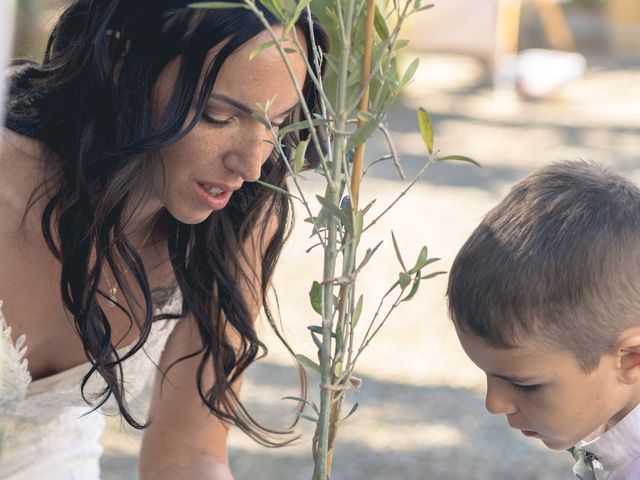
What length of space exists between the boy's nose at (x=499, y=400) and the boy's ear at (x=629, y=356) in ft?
0.49

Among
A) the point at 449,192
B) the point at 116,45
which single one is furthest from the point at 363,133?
the point at 449,192

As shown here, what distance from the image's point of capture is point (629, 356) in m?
1.48

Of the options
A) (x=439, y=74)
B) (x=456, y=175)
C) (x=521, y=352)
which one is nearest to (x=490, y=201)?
(x=456, y=175)

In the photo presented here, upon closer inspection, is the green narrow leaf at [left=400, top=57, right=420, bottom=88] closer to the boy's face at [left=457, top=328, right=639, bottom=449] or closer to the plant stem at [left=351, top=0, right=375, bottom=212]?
the plant stem at [left=351, top=0, right=375, bottom=212]

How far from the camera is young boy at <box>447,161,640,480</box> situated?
4.81 feet

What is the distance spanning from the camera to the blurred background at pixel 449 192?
12.0ft

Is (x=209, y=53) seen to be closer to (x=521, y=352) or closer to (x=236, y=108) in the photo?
(x=236, y=108)

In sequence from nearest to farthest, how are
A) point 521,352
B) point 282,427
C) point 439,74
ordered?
point 521,352 → point 282,427 → point 439,74

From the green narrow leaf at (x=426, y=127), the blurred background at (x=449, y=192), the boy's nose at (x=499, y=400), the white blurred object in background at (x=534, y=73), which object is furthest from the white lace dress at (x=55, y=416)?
the white blurred object in background at (x=534, y=73)

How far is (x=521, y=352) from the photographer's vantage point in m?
1.48

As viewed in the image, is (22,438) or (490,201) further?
(490,201)

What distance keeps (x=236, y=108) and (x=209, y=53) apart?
0.09 m

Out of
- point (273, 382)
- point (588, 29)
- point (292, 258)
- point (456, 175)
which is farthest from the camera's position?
point (588, 29)

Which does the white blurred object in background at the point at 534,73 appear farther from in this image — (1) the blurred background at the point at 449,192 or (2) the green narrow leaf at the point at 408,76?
(2) the green narrow leaf at the point at 408,76
